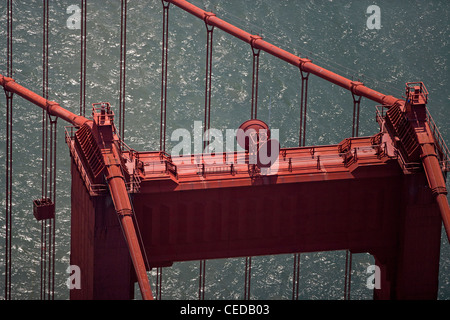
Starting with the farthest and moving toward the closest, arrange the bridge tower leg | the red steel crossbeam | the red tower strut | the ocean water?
the ocean water
the red steel crossbeam
the red tower strut
the bridge tower leg

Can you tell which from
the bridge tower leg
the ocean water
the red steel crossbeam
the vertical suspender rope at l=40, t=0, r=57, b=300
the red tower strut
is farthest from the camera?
the ocean water

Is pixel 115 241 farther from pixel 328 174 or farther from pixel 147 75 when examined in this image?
pixel 147 75

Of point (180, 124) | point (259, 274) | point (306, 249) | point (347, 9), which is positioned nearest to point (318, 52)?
point (347, 9)

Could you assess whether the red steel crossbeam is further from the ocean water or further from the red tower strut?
the ocean water

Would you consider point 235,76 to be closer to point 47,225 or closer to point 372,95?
point 47,225

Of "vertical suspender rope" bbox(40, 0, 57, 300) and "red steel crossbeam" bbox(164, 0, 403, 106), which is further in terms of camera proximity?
"vertical suspender rope" bbox(40, 0, 57, 300)

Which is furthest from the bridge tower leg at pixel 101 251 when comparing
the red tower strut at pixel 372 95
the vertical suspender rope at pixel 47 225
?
the red tower strut at pixel 372 95

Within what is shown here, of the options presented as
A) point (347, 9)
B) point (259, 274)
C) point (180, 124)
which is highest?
point (347, 9)

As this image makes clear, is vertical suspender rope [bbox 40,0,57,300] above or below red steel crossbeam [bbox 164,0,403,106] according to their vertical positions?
below

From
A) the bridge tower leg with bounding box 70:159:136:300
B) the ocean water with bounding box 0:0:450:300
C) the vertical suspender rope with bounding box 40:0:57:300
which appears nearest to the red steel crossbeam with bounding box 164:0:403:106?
the vertical suspender rope with bounding box 40:0:57:300
